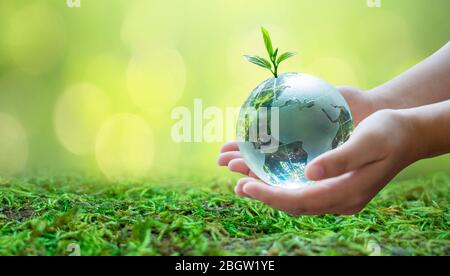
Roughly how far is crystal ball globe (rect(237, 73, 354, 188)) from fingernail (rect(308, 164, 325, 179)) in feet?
0.40

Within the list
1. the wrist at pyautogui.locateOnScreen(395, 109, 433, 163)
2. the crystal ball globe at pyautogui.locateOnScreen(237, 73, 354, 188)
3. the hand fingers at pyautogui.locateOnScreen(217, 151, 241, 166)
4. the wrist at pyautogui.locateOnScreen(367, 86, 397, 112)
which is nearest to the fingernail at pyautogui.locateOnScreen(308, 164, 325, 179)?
the crystal ball globe at pyautogui.locateOnScreen(237, 73, 354, 188)

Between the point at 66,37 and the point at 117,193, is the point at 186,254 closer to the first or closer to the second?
the point at 117,193

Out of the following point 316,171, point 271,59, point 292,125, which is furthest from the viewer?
point 271,59

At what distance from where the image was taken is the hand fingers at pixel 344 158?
99 centimetres

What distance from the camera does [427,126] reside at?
46.6 inches

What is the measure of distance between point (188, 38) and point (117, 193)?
1.56 meters

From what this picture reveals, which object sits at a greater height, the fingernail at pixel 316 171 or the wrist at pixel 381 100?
the wrist at pixel 381 100

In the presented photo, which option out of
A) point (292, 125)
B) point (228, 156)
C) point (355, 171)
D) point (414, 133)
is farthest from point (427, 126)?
point (228, 156)

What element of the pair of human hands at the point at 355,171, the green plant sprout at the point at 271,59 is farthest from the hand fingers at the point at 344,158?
the green plant sprout at the point at 271,59

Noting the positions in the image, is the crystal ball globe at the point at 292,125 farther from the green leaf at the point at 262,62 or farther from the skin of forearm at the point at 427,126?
the skin of forearm at the point at 427,126

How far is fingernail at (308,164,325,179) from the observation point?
993mm

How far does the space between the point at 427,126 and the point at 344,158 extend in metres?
0.30

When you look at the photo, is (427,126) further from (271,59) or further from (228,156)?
(228,156)

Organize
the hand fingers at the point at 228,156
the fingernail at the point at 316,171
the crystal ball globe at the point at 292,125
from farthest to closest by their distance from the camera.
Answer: the hand fingers at the point at 228,156
the crystal ball globe at the point at 292,125
the fingernail at the point at 316,171
